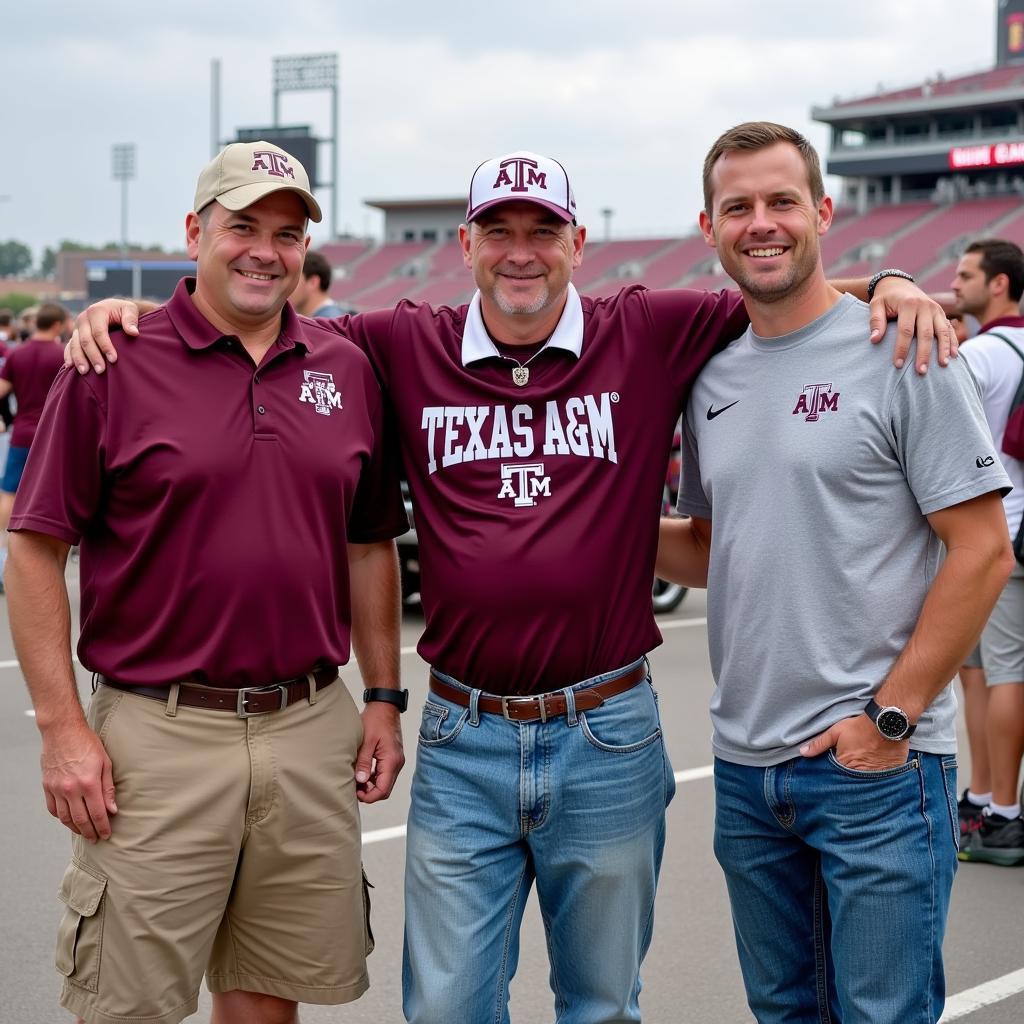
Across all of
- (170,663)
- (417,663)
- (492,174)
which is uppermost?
(492,174)

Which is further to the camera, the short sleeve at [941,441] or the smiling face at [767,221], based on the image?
the smiling face at [767,221]

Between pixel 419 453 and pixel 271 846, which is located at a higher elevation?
pixel 419 453

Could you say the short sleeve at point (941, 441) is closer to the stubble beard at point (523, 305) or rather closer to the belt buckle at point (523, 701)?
the stubble beard at point (523, 305)

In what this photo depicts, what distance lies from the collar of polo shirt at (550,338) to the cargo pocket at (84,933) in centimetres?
140

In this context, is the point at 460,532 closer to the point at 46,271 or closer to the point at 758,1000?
the point at 758,1000

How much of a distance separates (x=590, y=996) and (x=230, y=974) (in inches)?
32.2

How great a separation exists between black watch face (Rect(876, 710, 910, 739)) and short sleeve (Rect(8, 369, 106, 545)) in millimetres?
1709

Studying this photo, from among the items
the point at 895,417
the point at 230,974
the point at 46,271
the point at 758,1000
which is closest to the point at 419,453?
the point at 895,417

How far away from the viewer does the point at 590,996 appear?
2.99 m

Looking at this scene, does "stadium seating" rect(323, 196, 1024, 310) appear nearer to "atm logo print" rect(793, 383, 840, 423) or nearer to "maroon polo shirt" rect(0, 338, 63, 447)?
"maroon polo shirt" rect(0, 338, 63, 447)

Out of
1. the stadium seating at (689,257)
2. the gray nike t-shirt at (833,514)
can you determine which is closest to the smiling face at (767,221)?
the gray nike t-shirt at (833,514)

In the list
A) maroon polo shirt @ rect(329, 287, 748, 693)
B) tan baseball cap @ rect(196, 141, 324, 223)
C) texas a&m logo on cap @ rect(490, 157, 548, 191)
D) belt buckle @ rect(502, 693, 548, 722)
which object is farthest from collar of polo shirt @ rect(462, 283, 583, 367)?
belt buckle @ rect(502, 693, 548, 722)

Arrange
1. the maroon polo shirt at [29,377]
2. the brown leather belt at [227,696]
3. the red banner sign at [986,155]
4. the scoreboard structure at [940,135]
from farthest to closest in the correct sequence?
the scoreboard structure at [940,135]
the red banner sign at [986,155]
the maroon polo shirt at [29,377]
the brown leather belt at [227,696]

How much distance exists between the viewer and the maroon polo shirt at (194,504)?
2.85 m
